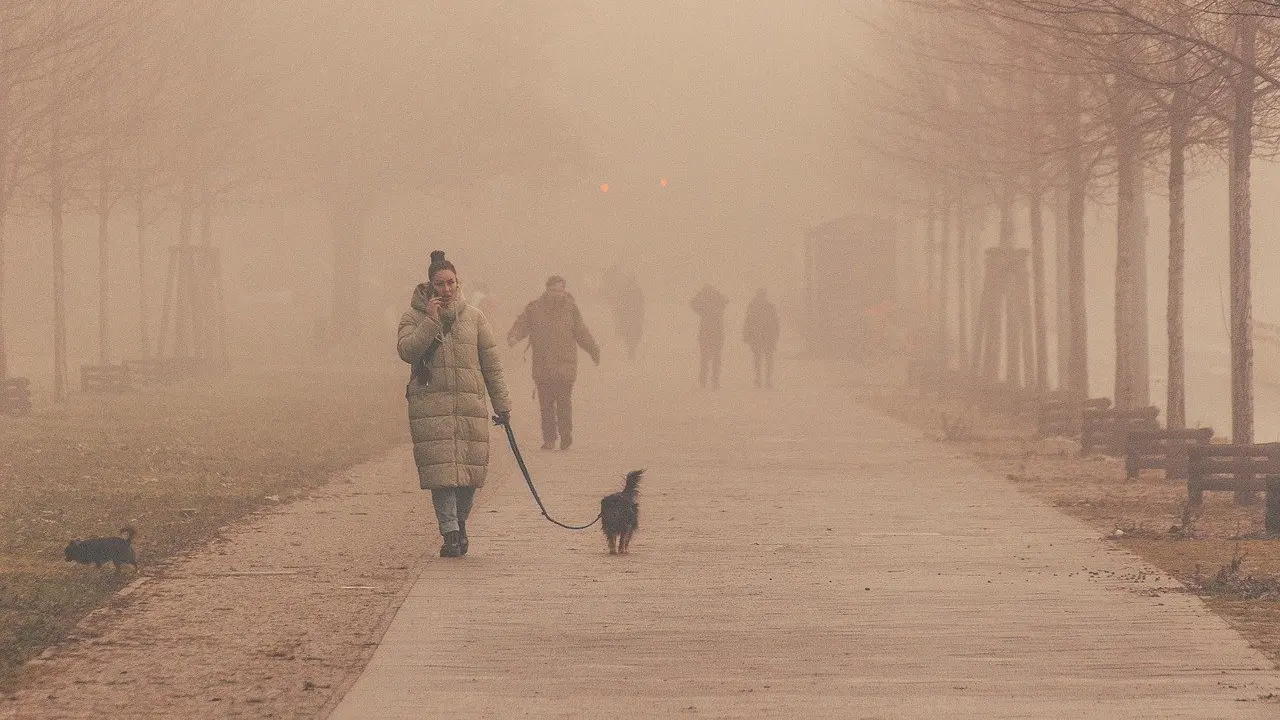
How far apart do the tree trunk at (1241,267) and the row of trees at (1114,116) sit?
0.02m

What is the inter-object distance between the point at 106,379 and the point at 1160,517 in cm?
1922

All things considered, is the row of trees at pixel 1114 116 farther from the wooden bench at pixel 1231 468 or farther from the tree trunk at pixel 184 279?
the tree trunk at pixel 184 279

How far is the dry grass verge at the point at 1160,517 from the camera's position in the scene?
9.96 metres

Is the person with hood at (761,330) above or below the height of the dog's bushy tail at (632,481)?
above

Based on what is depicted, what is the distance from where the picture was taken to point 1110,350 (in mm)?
51938

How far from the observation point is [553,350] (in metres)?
20.5

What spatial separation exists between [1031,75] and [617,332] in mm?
30978

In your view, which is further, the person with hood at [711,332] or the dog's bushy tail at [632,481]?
the person with hood at [711,332]

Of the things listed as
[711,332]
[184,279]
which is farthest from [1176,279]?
[184,279]

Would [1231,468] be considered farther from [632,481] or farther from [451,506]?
[451,506]

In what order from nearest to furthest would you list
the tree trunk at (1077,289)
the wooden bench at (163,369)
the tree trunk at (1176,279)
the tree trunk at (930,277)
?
the tree trunk at (1176,279)
the tree trunk at (1077,289)
the wooden bench at (163,369)
the tree trunk at (930,277)

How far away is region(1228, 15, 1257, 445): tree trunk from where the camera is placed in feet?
50.5

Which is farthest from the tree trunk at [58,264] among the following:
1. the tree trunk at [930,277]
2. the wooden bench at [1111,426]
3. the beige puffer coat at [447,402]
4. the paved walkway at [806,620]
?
the tree trunk at [930,277]

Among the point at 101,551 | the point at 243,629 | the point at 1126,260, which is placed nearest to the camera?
the point at 243,629
